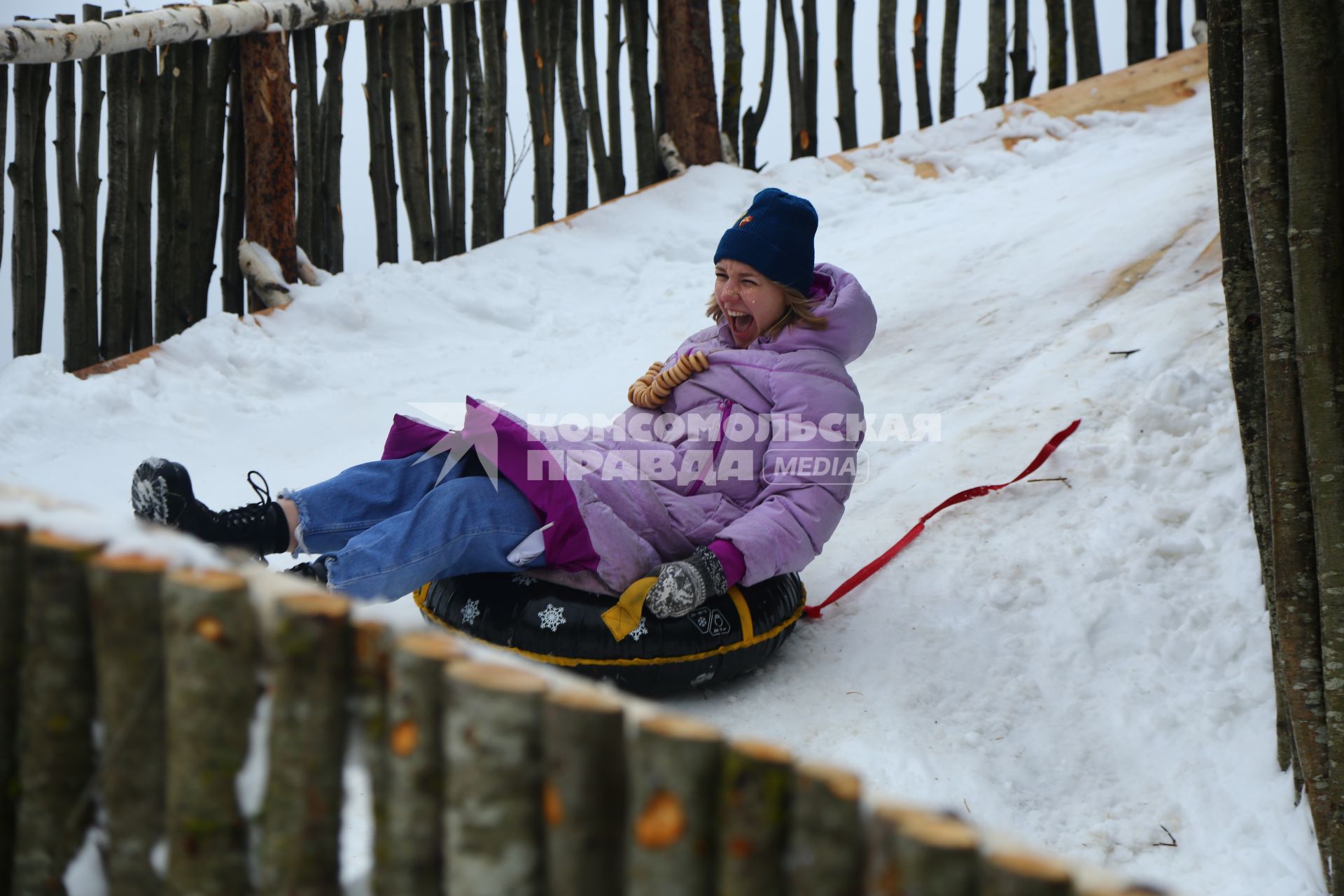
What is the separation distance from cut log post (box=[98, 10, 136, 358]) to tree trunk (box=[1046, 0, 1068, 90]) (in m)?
5.10

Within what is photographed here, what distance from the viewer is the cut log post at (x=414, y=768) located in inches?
33.9

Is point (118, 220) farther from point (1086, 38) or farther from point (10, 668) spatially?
point (1086, 38)

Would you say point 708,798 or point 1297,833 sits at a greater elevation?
point 708,798

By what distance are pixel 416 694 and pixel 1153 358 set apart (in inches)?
128

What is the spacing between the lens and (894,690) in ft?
8.14

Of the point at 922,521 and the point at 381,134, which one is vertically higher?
the point at 381,134

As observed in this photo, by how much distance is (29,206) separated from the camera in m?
4.48

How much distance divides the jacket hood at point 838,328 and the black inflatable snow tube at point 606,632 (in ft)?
2.21

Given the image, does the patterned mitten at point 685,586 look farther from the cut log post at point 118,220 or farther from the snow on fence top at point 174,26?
the snow on fence top at point 174,26

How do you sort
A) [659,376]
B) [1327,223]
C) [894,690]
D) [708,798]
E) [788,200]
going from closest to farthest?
[708,798], [1327,223], [894,690], [788,200], [659,376]

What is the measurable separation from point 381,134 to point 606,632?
3836mm

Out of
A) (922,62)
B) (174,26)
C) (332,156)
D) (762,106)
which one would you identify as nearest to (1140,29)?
(922,62)

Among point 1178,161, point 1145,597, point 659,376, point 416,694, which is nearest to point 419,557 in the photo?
point 659,376

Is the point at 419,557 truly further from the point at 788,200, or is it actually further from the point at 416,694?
the point at 416,694
